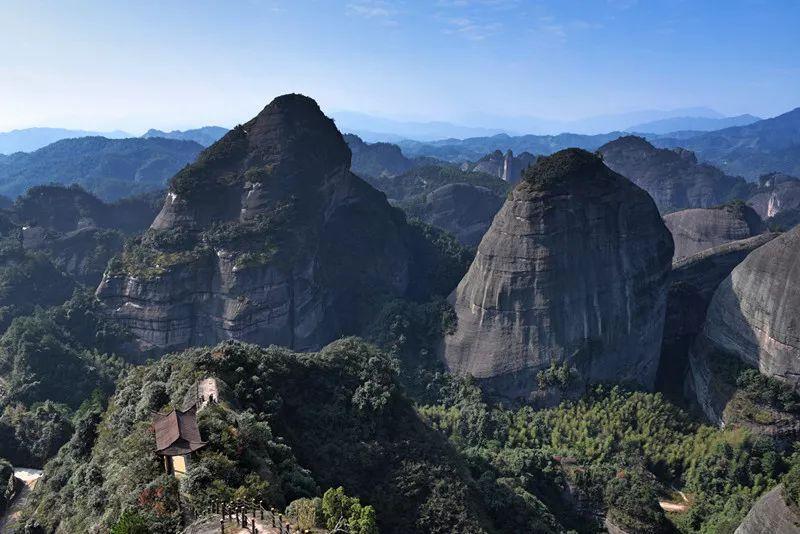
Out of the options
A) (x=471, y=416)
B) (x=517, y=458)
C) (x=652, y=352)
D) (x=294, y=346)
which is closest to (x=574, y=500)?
(x=517, y=458)

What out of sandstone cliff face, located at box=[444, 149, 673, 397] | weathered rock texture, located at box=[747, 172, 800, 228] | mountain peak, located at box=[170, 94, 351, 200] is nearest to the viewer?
sandstone cliff face, located at box=[444, 149, 673, 397]

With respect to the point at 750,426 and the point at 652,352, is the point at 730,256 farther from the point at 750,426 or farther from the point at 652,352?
→ the point at 750,426

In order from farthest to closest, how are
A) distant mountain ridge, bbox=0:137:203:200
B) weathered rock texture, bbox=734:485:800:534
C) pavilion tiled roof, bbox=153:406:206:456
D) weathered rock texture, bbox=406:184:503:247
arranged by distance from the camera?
distant mountain ridge, bbox=0:137:203:200 → weathered rock texture, bbox=406:184:503:247 → weathered rock texture, bbox=734:485:800:534 → pavilion tiled roof, bbox=153:406:206:456

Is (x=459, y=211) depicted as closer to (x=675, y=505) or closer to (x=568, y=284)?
(x=568, y=284)

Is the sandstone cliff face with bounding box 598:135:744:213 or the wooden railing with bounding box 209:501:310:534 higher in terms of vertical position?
the sandstone cliff face with bounding box 598:135:744:213

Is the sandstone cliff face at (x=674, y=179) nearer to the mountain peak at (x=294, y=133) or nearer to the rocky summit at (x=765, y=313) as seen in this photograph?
the mountain peak at (x=294, y=133)

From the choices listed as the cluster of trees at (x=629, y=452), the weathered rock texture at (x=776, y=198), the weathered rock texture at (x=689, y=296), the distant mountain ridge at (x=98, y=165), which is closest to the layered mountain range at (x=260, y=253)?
the cluster of trees at (x=629, y=452)

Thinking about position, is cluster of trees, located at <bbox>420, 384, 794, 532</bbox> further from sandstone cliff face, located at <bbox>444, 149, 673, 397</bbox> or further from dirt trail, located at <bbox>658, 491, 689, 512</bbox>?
sandstone cliff face, located at <bbox>444, 149, 673, 397</bbox>

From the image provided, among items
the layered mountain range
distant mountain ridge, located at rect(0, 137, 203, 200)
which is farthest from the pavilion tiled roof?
distant mountain ridge, located at rect(0, 137, 203, 200)
